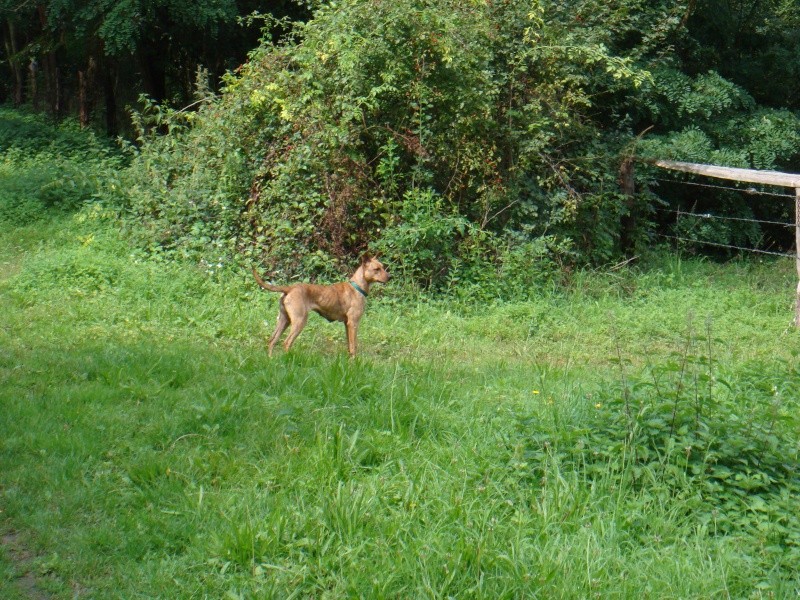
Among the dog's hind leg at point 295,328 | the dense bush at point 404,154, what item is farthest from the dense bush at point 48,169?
the dog's hind leg at point 295,328

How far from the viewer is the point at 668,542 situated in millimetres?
5453

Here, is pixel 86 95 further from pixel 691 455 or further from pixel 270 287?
pixel 691 455

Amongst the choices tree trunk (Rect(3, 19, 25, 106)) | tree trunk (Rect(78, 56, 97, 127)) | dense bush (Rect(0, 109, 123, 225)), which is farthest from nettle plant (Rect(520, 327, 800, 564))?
tree trunk (Rect(3, 19, 25, 106))

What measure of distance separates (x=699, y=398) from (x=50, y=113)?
2053 cm

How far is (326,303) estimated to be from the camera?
9688 millimetres

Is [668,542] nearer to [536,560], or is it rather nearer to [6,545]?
[536,560]

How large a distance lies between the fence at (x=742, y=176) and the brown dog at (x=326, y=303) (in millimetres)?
5225

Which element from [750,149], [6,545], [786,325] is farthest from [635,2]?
[6,545]

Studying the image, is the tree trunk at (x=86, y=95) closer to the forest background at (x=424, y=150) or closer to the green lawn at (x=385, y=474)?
the forest background at (x=424, y=150)

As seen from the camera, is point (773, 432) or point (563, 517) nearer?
point (563, 517)

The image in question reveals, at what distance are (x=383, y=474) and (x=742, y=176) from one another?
8.59 m

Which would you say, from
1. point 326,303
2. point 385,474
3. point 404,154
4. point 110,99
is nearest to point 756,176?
point 404,154

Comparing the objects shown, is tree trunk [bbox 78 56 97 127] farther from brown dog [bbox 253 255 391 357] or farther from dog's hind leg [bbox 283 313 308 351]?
dog's hind leg [bbox 283 313 308 351]

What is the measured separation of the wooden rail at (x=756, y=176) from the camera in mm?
11703
